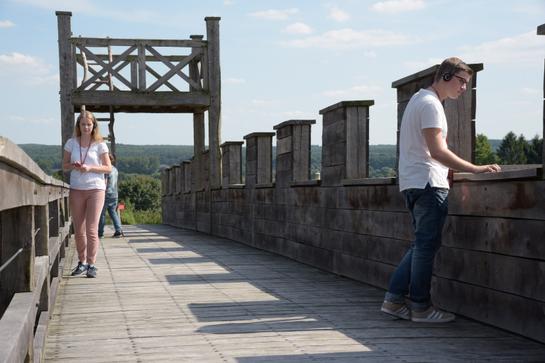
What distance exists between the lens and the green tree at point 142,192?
4117 inches

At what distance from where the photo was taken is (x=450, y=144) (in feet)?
19.7

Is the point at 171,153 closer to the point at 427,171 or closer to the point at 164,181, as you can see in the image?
the point at 164,181

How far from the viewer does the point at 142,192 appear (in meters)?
106

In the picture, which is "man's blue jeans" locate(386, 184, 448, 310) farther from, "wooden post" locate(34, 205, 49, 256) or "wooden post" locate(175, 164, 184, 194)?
"wooden post" locate(175, 164, 184, 194)

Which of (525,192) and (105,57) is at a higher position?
(105,57)

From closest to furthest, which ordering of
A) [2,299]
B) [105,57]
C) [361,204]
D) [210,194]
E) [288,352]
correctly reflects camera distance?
[2,299] < [288,352] < [361,204] < [210,194] < [105,57]

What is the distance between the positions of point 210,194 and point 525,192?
12.1 meters

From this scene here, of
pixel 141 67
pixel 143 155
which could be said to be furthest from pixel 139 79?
pixel 143 155

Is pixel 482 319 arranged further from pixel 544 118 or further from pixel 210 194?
pixel 210 194

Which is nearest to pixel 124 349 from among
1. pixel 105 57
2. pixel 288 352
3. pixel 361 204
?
pixel 288 352

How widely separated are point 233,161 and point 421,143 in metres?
9.11

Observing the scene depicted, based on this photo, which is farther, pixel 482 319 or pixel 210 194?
pixel 210 194

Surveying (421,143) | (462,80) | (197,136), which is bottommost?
(421,143)

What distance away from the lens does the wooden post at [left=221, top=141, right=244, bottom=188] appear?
14312 mm
